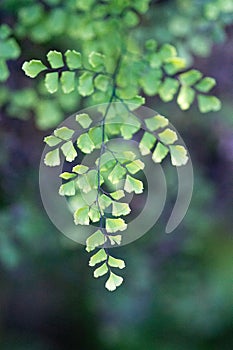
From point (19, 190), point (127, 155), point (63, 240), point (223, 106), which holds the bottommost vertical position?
point (127, 155)

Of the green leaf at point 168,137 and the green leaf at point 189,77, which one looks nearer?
the green leaf at point 168,137

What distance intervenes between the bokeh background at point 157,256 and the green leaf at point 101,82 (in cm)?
65


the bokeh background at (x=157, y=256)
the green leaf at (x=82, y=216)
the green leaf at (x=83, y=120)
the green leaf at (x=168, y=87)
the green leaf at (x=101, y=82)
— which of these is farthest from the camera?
the bokeh background at (x=157, y=256)

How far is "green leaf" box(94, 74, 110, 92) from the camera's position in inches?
45.0

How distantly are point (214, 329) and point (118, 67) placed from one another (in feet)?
4.28

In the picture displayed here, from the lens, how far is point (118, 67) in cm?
126

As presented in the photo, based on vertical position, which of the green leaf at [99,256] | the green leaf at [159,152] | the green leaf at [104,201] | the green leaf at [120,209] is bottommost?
the green leaf at [99,256]

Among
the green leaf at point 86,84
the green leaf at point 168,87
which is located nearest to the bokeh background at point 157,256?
the green leaf at point 168,87

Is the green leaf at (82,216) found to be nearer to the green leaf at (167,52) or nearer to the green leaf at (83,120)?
the green leaf at (83,120)

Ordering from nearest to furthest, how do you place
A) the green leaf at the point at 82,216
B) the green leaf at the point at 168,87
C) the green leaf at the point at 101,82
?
the green leaf at the point at 82,216 < the green leaf at the point at 101,82 < the green leaf at the point at 168,87

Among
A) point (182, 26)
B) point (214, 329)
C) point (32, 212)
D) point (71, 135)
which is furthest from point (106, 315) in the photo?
point (71, 135)

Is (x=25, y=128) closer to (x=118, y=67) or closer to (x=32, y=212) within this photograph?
(x=32, y=212)

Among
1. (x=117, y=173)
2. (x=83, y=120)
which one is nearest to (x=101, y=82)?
(x=83, y=120)

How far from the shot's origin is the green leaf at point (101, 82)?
114cm
